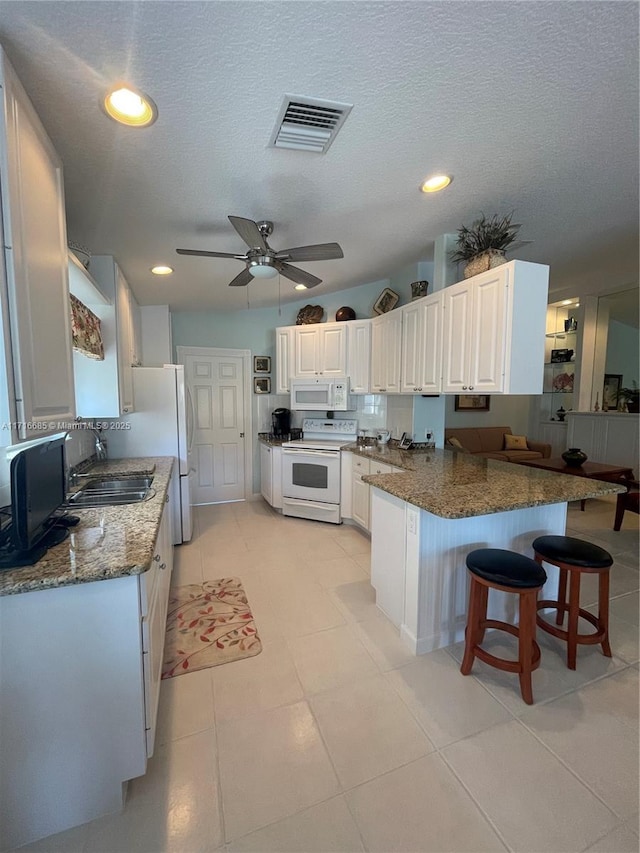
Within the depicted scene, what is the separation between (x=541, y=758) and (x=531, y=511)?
3.96 feet

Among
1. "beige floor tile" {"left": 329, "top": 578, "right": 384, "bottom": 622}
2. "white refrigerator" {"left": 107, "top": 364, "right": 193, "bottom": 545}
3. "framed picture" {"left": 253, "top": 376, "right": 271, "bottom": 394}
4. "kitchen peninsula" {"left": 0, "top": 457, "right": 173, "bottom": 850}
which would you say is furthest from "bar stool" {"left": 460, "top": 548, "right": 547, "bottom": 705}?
"framed picture" {"left": 253, "top": 376, "right": 271, "bottom": 394}

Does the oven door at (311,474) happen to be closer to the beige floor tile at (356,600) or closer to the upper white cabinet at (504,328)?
the beige floor tile at (356,600)

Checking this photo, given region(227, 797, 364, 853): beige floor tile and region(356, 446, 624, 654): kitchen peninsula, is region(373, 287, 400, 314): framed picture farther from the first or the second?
region(227, 797, 364, 853): beige floor tile

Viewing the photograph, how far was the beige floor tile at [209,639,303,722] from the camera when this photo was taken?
1660 mm

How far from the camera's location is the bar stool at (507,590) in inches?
65.0

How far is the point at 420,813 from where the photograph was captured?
122 cm

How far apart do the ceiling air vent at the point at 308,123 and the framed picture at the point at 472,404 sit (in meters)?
5.23

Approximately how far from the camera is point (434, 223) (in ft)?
8.10

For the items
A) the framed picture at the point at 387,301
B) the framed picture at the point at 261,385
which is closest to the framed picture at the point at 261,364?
the framed picture at the point at 261,385

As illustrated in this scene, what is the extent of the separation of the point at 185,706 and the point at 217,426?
342 centimetres

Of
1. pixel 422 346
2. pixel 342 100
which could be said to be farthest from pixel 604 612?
pixel 342 100

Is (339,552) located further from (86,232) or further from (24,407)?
(86,232)

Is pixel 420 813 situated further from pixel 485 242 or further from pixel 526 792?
pixel 485 242

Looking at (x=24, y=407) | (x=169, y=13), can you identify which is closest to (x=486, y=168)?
(x=169, y=13)
